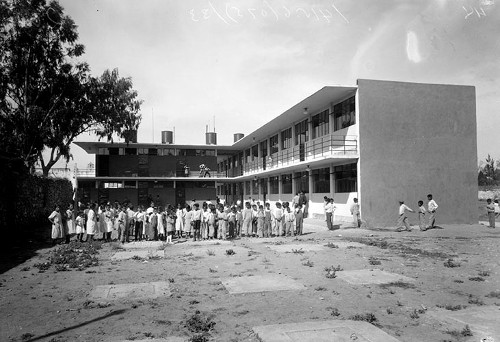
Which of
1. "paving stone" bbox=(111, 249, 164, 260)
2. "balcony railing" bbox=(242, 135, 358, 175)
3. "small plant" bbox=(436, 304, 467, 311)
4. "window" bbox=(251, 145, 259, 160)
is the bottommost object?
"paving stone" bbox=(111, 249, 164, 260)

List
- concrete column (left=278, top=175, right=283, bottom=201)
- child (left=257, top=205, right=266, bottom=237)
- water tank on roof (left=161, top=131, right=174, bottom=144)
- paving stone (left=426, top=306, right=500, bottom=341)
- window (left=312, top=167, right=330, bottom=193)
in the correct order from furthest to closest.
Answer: water tank on roof (left=161, top=131, right=174, bottom=144) < concrete column (left=278, top=175, right=283, bottom=201) < window (left=312, top=167, right=330, bottom=193) < child (left=257, top=205, right=266, bottom=237) < paving stone (left=426, top=306, right=500, bottom=341)

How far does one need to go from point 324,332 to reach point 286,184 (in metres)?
25.2

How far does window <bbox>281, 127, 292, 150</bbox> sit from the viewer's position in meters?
29.2

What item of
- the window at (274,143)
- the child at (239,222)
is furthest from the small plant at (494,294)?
the window at (274,143)

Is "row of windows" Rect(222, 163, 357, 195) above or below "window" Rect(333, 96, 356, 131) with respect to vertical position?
below

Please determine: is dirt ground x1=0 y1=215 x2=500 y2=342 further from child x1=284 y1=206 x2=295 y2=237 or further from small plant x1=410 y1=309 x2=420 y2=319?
child x1=284 y1=206 x2=295 y2=237

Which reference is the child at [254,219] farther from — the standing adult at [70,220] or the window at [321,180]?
the window at [321,180]

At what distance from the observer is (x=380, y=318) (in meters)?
5.48

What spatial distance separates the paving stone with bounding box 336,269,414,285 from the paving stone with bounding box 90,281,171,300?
147 inches

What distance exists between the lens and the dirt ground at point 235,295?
16.9 ft

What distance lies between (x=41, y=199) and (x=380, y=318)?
800 inches

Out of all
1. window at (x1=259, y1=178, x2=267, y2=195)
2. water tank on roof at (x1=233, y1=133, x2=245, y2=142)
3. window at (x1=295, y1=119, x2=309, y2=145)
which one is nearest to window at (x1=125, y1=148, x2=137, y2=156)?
water tank on roof at (x1=233, y1=133, x2=245, y2=142)

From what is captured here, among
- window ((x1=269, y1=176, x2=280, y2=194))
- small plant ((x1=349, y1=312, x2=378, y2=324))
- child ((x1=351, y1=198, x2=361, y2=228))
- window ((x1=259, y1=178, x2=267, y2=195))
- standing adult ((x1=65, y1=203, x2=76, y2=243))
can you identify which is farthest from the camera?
window ((x1=259, y1=178, x2=267, y2=195))

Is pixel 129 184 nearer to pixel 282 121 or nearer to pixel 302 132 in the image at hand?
pixel 282 121
